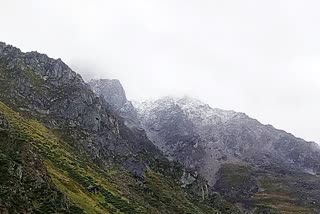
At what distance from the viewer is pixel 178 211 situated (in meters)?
200

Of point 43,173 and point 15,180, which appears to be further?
point 43,173

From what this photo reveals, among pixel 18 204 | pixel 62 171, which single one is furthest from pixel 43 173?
pixel 62 171

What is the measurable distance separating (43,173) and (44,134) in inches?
3113

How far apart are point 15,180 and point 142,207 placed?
86772 mm

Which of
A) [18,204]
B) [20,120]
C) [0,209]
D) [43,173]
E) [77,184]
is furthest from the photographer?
[20,120]

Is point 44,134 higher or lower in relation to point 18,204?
higher

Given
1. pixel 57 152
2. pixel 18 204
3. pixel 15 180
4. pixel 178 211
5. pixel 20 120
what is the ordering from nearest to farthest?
pixel 18 204, pixel 15 180, pixel 57 152, pixel 20 120, pixel 178 211

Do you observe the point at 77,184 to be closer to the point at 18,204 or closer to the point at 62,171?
the point at 62,171

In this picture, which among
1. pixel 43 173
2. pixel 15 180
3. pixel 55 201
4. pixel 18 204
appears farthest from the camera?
pixel 43 173

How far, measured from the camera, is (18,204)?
81.4 metres

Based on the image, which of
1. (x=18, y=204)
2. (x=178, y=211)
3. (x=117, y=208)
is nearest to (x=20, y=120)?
(x=117, y=208)

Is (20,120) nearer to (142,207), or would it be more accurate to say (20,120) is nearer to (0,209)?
(142,207)

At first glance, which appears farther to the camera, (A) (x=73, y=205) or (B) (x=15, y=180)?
(A) (x=73, y=205)

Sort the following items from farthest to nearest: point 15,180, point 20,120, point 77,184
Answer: point 20,120 → point 77,184 → point 15,180
